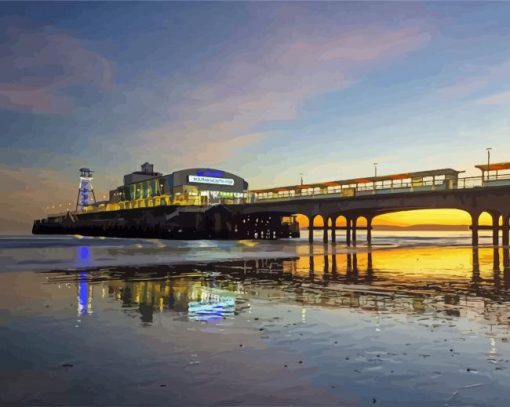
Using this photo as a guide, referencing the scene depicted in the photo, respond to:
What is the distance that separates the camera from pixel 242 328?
1245 centimetres

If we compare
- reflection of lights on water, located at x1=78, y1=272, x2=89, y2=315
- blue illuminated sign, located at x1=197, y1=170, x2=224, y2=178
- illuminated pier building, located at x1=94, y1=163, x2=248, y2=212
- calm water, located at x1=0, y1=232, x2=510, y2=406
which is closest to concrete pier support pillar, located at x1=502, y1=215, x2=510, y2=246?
calm water, located at x1=0, y1=232, x2=510, y2=406

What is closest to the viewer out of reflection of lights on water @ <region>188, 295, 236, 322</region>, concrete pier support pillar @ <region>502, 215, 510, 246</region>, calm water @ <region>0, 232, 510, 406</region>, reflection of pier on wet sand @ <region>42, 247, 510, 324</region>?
calm water @ <region>0, 232, 510, 406</region>

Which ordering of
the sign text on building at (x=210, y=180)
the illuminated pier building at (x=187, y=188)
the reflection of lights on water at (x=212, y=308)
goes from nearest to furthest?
the reflection of lights on water at (x=212, y=308) < the illuminated pier building at (x=187, y=188) < the sign text on building at (x=210, y=180)

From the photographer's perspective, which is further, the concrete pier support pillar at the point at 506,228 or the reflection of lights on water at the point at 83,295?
the concrete pier support pillar at the point at 506,228

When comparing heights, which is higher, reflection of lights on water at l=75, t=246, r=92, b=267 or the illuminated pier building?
the illuminated pier building

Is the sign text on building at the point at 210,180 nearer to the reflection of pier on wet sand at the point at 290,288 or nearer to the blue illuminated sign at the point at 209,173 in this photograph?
the blue illuminated sign at the point at 209,173

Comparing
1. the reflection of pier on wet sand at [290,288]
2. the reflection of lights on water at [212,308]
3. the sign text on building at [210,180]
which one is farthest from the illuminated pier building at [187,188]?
the reflection of lights on water at [212,308]

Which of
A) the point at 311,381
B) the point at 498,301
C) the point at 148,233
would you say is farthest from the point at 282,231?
the point at 311,381

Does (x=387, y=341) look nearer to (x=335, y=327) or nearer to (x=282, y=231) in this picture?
(x=335, y=327)

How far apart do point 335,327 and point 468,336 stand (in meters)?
3.12

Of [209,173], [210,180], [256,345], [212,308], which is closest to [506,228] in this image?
[212,308]

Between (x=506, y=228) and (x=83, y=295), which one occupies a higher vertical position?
(x=506, y=228)

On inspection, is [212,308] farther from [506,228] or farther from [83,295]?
[506,228]

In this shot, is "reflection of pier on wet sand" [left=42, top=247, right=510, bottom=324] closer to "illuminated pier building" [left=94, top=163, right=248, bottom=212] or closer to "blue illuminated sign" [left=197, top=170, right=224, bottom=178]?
"illuminated pier building" [left=94, top=163, right=248, bottom=212]
